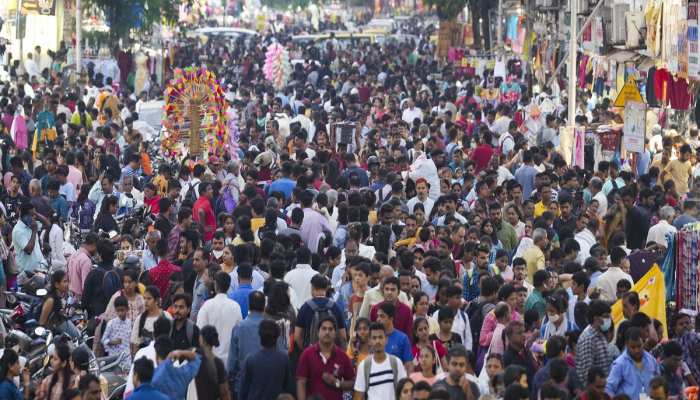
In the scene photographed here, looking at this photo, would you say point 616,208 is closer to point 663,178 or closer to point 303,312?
point 663,178

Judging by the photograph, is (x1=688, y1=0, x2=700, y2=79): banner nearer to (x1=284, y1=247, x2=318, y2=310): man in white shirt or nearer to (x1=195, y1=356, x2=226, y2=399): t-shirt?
(x1=284, y1=247, x2=318, y2=310): man in white shirt

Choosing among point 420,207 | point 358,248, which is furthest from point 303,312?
point 420,207

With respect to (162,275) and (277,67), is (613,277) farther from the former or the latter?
(277,67)

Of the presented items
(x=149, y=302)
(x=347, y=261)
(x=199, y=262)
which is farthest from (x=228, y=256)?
(x=149, y=302)

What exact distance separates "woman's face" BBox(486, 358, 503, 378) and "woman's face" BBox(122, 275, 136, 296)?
10.3ft

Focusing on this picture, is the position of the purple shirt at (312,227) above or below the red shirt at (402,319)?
above

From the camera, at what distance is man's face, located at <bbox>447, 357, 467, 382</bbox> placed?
10586mm

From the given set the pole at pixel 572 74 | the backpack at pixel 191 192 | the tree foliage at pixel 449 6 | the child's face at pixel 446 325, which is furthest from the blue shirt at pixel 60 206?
the tree foliage at pixel 449 6

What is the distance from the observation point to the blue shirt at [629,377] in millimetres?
11078

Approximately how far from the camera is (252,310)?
1219 centimetres

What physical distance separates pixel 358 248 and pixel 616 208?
11.4 ft

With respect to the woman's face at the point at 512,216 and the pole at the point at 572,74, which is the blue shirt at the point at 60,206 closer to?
the woman's face at the point at 512,216

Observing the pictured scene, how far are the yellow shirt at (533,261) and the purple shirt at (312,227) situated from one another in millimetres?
2326

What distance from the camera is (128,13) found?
44.2 meters
